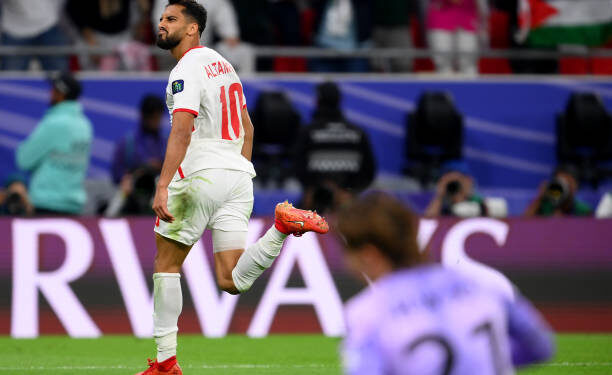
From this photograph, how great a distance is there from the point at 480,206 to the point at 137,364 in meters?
4.79

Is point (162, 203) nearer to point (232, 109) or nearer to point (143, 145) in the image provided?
point (232, 109)

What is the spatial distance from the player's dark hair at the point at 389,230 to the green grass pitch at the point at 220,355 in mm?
4456

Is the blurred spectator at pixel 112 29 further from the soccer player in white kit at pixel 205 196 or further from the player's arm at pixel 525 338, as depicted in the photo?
the player's arm at pixel 525 338

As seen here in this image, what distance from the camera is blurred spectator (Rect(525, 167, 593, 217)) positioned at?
39.1 feet

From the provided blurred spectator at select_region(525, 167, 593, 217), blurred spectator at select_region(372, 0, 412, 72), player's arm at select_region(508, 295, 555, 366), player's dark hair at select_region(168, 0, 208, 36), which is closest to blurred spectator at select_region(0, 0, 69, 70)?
blurred spectator at select_region(372, 0, 412, 72)

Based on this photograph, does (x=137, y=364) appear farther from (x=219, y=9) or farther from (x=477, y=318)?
(x=219, y=9)

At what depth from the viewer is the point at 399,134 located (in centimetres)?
1422

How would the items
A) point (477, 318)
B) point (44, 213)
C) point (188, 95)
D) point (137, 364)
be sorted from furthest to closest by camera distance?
point (44, 213), point (137, 364), point (188, 95), point (477, 318)

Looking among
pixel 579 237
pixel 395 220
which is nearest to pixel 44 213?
pixel 579 237

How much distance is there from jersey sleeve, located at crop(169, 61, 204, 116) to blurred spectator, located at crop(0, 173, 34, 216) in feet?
15.9

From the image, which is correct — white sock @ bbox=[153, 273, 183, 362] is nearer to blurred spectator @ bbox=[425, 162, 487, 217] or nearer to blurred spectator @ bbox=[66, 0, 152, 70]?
blurred spectator @ bbox=[425, 162, 487, 217]

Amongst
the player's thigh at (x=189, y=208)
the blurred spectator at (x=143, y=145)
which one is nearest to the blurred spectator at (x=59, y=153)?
the blurred spectator at (x=143, y=145)

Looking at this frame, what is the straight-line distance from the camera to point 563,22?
1438 cm

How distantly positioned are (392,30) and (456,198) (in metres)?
3.64
